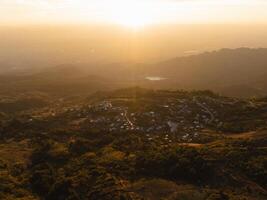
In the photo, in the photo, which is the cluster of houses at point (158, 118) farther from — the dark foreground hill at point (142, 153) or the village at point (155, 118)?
the dark foreground hill at point (142, 153)

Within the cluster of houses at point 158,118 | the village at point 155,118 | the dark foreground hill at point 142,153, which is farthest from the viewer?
the cluster of houses at point 158,118

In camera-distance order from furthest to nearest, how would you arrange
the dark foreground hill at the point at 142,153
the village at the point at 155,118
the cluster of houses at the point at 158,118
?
the cluster of houses at the point at 158,118
the village at the point at 155,118
the dark foreground hill at the point at 142,153

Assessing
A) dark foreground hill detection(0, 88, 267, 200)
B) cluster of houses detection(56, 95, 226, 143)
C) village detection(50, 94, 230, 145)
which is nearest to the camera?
dark foreground hill detection(0, 88, 267, 200)

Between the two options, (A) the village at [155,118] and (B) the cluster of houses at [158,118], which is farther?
(B) the cluster of houses at [158,118]

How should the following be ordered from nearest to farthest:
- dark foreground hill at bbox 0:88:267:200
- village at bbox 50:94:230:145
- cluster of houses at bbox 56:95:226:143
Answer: dark foreground hill at bbox 0:88:267:200 → village at bbox 50:94:230:145 → cluster of houses at bbox 56:95:226:143

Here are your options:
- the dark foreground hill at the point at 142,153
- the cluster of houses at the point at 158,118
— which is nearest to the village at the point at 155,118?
the cluster of houses at the point at 158,118

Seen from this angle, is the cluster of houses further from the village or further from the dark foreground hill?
the dark foreground hill

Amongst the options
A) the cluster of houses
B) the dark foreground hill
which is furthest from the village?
the dark foreground hill

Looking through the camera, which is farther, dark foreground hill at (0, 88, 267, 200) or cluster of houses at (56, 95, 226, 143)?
cluster of houses at (56, 95, 226, 143)

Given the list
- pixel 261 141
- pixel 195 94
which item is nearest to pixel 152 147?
pixel 261 141
